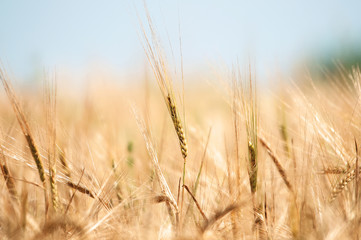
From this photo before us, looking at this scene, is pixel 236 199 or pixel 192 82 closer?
pixel 236 199

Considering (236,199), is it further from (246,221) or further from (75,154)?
(75,154)

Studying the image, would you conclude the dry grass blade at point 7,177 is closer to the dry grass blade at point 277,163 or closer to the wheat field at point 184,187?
the wheat field at point 184,187

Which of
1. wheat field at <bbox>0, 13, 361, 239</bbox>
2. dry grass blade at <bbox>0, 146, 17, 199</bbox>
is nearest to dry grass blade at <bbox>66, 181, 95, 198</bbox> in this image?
wheat field at <bbox>0, 13, 361, 239</bbox>

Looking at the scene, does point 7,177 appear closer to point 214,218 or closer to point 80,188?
point 80,188

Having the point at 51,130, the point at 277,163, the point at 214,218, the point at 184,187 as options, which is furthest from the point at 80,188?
the point at 277,163

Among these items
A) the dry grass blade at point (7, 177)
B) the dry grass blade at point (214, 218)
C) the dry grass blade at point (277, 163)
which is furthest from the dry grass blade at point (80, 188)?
the dry grass blade at point (277, 163)

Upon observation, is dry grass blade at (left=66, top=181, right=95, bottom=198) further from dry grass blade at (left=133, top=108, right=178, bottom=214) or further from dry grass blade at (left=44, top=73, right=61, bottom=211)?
dry grass blade at (left=133, top=108, right=178, bottom=214)

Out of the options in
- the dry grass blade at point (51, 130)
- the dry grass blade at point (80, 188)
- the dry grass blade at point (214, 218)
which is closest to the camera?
the dry grass blade at point (214, 218)

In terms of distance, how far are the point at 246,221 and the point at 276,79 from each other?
905 mm

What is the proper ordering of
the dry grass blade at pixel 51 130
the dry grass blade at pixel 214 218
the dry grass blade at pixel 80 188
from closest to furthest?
1. the dry grass blade at pixel 214 218
2. the dry grass blade at pixel 51 130
3. the dry grass blade at pixel 80 188

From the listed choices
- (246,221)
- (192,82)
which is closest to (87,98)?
(246,221)

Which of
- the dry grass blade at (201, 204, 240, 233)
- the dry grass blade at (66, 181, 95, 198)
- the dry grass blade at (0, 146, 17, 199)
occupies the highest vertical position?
the dry grass blade at (0, 146, 17, 199)

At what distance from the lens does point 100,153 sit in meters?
1.91

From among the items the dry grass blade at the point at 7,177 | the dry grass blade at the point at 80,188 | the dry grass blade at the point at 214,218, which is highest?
the dry grass blade at the point at 7,177
